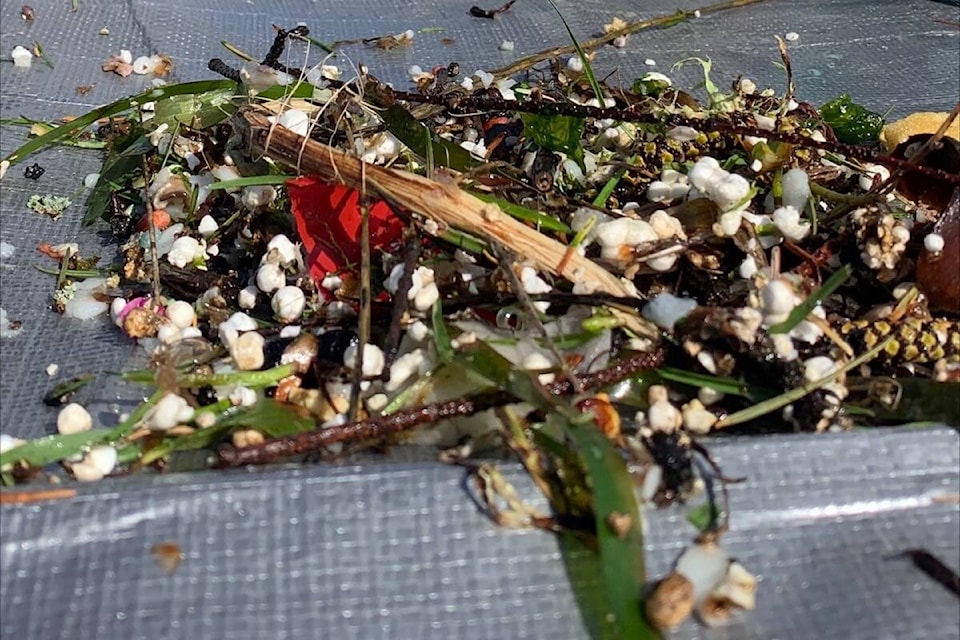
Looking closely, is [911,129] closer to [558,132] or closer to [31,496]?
[558,132]

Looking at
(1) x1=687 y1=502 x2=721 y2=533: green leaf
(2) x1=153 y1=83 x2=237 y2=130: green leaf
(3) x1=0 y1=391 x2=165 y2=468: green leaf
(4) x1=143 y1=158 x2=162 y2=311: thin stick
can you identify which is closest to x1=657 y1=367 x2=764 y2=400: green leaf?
(1) x1=687 y1=502 x2=721 y2=533: green leaf

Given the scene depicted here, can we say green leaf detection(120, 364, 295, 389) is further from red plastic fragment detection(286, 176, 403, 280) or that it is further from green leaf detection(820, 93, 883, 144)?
green leaf detection(820, 93, 883, 144)

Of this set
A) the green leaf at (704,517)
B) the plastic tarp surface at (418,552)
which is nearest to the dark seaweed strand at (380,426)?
the plastic tarp surface at (418,552)

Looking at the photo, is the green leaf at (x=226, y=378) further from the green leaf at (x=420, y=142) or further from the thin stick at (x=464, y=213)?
the green leaf at (x=420, y=142)

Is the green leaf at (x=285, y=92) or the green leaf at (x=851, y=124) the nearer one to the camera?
the green leaf at (x=285, y=92)

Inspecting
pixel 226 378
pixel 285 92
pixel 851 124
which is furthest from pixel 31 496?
pixel 851 124

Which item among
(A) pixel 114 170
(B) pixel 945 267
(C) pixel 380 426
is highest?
(B) pixel 945 267
